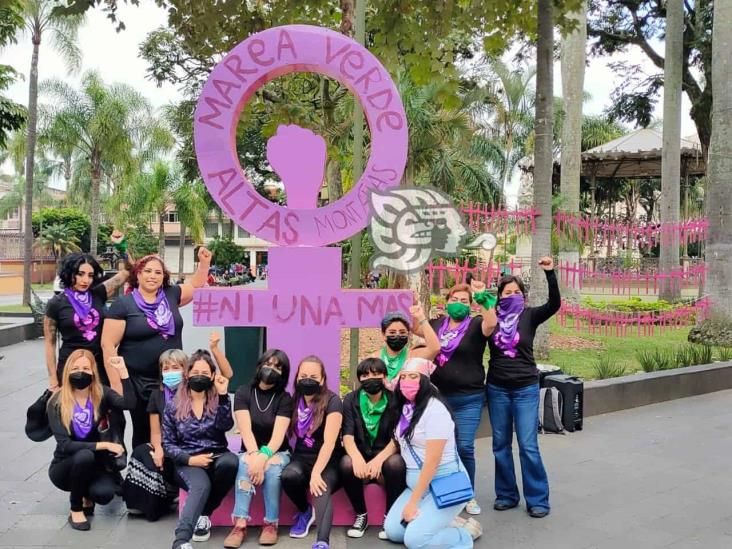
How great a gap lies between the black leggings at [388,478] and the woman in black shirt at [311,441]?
73mm

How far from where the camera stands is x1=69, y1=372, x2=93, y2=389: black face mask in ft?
13.6

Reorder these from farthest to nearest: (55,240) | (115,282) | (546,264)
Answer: (55,240) → (115,282) → (546,264)

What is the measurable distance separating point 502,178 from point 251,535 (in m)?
26.6

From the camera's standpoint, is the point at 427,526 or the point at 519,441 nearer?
the point at 427,526

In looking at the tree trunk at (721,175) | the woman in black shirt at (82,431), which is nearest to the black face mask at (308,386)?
the woman in black shirt at (82,431)

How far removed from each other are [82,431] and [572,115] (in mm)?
11997

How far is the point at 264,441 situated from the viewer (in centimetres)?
411

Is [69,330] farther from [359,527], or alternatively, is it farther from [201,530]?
[359,527]

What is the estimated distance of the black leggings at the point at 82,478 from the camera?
13.4 feet

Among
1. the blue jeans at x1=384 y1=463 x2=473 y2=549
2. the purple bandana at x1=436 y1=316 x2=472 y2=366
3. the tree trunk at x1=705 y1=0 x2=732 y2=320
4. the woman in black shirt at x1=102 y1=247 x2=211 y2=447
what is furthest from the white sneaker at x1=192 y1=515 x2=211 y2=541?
the tree trunk at x1=705 y1=0 x2=732 y2=320

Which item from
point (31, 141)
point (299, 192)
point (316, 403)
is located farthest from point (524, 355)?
point (31, 141)

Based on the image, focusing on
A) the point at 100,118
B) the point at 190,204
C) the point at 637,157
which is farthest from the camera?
the point at 190,204

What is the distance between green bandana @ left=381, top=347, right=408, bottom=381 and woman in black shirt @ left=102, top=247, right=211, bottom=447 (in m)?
1.45

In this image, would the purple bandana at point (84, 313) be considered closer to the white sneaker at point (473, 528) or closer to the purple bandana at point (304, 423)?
the purple bandana at point (304, 423)
